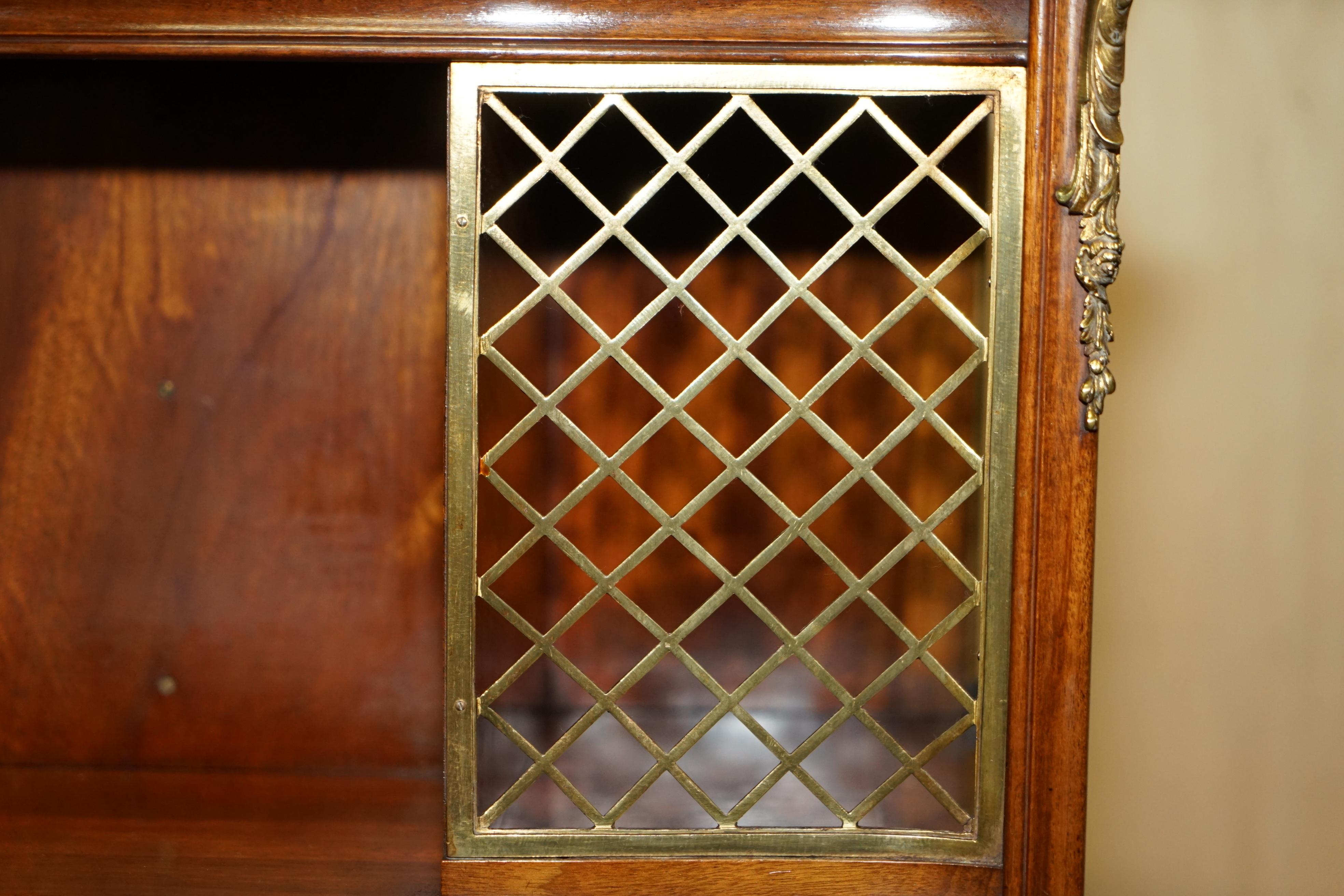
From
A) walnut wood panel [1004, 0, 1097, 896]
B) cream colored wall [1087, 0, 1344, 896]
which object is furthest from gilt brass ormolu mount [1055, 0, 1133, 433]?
cream colored wall [1087, 0, 1344, 896]

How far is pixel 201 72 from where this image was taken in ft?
3.26

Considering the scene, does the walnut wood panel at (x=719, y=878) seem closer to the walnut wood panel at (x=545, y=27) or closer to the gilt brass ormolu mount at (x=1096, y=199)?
the gilt brass ormolu mount at (x=1096, y=199)

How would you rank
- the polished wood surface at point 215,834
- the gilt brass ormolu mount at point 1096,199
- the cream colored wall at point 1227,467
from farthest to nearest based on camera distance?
the cream colored wall at point 1227,467 < the polished wood surface at point 215,834 < the gilt brass ormolu mount at point 1096,199

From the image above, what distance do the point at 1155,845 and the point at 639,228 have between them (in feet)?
3.12

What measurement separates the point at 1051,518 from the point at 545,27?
56cm

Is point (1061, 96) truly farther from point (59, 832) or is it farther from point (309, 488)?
point (59, 832)

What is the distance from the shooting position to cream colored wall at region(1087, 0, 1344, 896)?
0.99 metres

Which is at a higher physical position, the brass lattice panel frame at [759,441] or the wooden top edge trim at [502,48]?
the wooden top edge trim at [502,48]

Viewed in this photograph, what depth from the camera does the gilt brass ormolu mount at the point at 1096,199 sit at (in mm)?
665

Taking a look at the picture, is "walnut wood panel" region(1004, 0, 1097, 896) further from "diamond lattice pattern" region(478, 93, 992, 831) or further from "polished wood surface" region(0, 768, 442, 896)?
"polished wood surface" region(0, 768, 442, 896)

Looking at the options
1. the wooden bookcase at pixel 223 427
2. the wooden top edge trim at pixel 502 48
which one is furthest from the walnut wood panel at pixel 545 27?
the wooden bookcase at pixel 223 427

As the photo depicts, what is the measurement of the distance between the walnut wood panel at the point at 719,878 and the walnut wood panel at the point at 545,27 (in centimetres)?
66

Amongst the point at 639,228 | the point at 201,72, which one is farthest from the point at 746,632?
the point at 201,72

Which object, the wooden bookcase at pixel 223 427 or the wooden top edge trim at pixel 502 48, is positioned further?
the wooden bookcase at pixel 223 427
